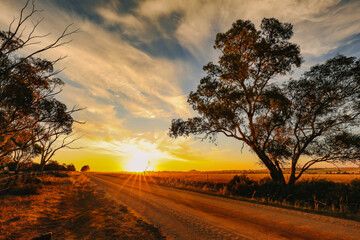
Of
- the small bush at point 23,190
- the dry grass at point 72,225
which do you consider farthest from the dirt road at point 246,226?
the small bush at point 23,190

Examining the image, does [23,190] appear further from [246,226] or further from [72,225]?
[246,226]

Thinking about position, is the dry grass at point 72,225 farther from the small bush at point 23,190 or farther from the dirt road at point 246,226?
the small bush at point 23,190

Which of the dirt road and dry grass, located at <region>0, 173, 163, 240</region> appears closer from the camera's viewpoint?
the dirt road

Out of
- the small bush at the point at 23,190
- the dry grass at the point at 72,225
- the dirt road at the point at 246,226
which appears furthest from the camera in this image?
the small bush at the point at 23,190

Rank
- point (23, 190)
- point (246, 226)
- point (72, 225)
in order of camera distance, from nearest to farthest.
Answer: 1. point (246, 226)
2. point (72, 225)
3. point (23, 190)

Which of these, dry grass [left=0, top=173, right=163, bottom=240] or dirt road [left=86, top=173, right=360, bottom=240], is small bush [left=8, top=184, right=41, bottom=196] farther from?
dirt road [left=86, top=173, right=360, bottom=240]

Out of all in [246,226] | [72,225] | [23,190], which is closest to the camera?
[246,226]

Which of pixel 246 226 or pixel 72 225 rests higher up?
pixel 246 226

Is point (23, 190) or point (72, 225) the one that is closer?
point (72, 225)

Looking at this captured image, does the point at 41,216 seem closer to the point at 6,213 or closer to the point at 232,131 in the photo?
the point at 6,213

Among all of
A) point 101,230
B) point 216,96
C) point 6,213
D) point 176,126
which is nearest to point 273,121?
point 216,96

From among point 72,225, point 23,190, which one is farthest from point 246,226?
point 23,190

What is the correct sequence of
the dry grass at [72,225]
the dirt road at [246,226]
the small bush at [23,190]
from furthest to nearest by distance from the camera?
1. the small bush at [23,190]
2. the dry grass at [72,225]
3. the dirt road at [246,226]

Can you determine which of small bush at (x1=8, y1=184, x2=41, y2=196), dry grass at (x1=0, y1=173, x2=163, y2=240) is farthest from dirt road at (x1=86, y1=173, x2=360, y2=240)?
small bush at (x1=8, y1=184, x2=41, y2=196)
